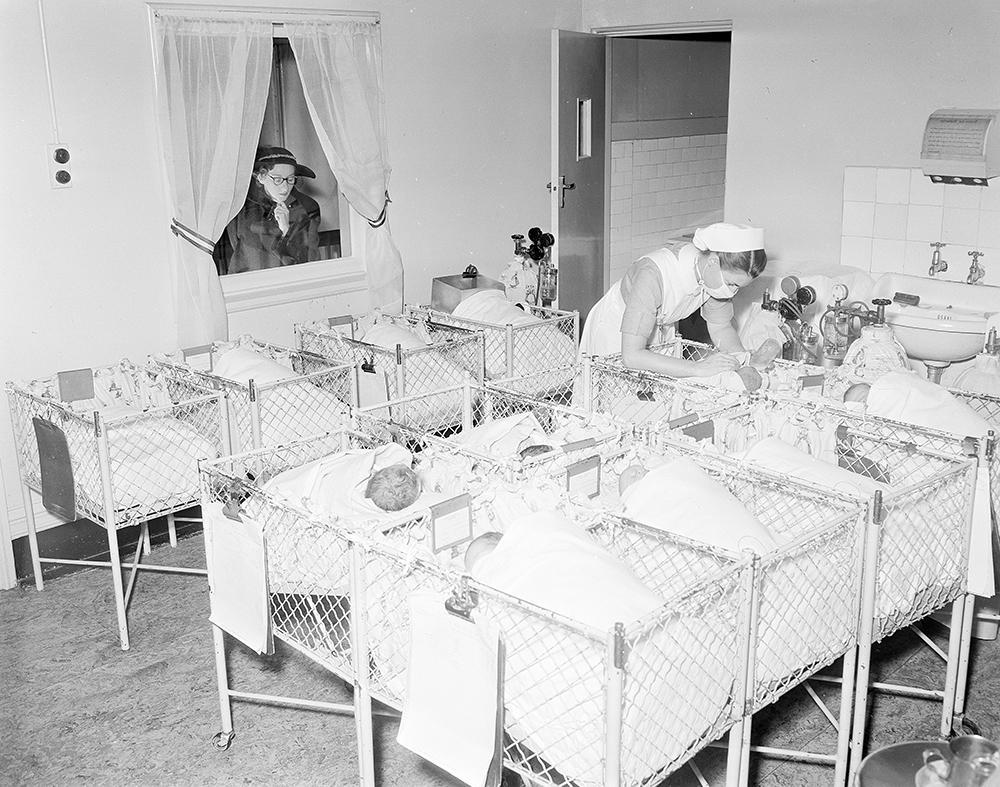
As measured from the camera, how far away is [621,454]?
8.69ft

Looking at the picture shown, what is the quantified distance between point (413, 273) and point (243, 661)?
2482mm

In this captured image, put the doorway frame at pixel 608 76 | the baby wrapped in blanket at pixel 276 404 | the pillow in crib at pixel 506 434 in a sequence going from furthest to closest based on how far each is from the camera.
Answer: the doorway frame at pixel 608 76, the baby wrapped in blanket at pixel 276 404, the pillow in crib at pixel 506 434

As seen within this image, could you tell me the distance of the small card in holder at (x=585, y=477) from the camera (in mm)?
2486

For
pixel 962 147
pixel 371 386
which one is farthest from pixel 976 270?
pixel 371 386

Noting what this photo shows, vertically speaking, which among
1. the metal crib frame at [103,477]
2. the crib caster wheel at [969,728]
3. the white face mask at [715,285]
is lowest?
the crib caster wheel at [969,728]

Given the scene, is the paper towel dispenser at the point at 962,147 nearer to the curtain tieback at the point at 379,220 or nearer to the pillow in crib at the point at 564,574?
the curtain tieback at the point at 379,220

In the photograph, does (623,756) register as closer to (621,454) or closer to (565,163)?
(621,454)

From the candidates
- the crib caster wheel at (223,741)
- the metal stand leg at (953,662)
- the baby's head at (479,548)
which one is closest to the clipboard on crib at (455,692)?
the baby's head at (479,548)

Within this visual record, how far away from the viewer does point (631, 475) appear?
8.43 feet

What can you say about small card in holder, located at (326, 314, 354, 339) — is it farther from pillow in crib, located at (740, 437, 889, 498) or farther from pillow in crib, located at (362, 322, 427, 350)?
pillow in crib, located at (740, 437, 889, 498)

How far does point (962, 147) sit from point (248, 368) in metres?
3.12

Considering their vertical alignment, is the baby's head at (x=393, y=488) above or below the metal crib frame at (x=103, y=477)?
above

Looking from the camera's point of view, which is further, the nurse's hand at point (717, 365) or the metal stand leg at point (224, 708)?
the nurse's hand at point (717, 365)

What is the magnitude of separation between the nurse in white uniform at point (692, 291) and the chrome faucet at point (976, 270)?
1502 mm
